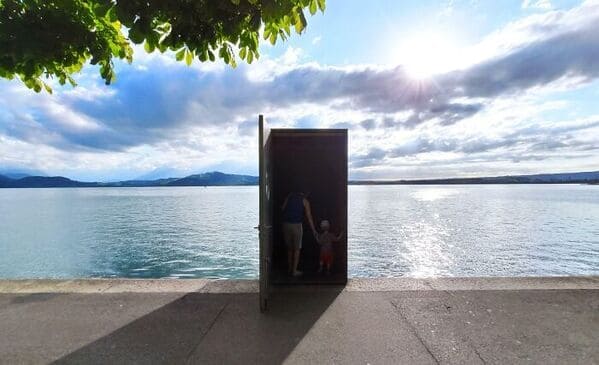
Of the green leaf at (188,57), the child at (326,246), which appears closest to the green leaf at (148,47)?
the green leaf at (188,57)

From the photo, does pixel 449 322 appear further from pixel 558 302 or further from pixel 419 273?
pixel 419 273

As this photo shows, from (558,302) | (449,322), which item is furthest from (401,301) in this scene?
(558,302)

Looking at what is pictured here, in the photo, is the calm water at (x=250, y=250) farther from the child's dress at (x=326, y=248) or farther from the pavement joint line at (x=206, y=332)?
the pavement joint line at (x=206, y=332)

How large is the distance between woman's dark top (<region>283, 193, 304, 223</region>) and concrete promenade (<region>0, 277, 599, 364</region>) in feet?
4.32

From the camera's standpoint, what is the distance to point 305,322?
519 cm

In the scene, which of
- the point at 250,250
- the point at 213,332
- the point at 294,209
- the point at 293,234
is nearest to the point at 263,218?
the point at 213,332

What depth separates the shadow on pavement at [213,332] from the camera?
427 cm

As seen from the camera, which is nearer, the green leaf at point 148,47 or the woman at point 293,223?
the green leaf at point 148,47

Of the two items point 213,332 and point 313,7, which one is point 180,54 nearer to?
point 313,7

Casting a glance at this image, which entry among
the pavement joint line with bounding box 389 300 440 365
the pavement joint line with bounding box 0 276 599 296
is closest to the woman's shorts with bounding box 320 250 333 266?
the pavement joint line with bounding box 0 276 599 296

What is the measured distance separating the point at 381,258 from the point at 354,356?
18539 millimetres

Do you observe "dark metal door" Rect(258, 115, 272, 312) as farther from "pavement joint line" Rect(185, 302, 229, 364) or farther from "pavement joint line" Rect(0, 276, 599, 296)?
"pavement joint line" Rect(0, 276, 599, 296)

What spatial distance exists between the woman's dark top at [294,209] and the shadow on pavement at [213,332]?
1577 millimetres

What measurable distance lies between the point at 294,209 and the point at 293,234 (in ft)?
1.64
